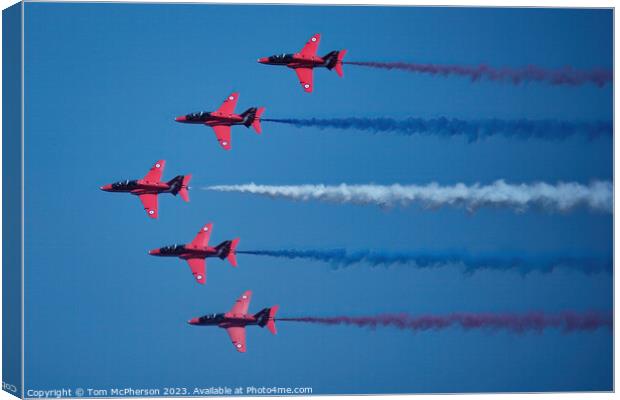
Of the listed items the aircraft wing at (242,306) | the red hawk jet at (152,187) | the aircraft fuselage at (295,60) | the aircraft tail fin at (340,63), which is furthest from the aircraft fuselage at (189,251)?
→ the aircraft tail fin at (340,63)

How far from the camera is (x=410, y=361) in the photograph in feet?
84.7

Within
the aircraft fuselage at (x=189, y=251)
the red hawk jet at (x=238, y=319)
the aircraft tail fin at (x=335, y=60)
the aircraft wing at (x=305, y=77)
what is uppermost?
the aircraft tail fin at (x=335, y=60)

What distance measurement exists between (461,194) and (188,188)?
12.9 feet

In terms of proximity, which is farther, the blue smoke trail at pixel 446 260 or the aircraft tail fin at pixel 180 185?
the blue smoke trail at pixel 446 260

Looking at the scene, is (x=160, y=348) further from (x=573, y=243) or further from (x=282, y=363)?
(x=573, y=243)

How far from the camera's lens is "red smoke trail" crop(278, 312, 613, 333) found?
25.7 m

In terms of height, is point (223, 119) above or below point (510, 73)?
below

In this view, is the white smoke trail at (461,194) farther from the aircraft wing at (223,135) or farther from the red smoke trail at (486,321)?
the red smoke trail at (486,321)

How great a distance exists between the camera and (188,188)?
83.6 ft

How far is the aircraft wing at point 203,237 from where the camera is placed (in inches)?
1000

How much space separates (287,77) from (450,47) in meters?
2.43

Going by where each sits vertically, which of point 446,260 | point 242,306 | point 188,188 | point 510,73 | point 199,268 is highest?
point 510,73

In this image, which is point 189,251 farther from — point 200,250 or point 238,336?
point 238,336

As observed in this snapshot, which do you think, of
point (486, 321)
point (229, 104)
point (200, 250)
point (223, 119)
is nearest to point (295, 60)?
point (229, 104)
